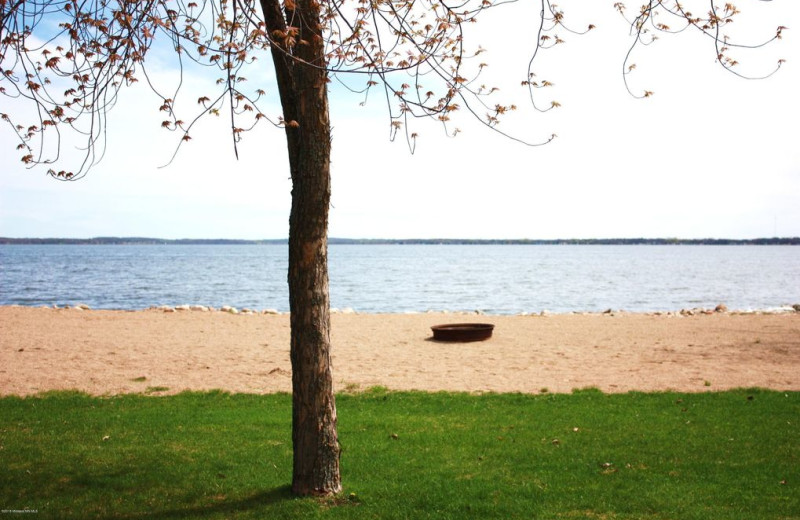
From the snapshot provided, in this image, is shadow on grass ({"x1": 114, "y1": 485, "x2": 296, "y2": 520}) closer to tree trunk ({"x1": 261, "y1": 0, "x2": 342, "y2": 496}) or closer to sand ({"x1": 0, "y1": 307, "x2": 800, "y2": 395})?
tree trunk ({"x1": 261, "y1": 0, "x2": 342, "y2": 496})

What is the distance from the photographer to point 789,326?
2062cm

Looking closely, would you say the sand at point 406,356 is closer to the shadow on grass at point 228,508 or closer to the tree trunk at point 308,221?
the shadow on grass at point 228,508

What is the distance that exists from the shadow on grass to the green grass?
2 cm

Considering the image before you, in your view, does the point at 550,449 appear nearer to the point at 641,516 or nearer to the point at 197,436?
the point at 641,516

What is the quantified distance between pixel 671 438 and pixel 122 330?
672 inches

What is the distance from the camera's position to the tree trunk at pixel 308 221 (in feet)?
17.7

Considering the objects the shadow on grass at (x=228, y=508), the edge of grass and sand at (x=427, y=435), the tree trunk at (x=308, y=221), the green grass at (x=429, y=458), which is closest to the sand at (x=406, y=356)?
the edge of grass and sand at (x=427, y=435)

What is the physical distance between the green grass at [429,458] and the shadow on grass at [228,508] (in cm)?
2

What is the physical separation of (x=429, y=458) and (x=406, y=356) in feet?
27.8

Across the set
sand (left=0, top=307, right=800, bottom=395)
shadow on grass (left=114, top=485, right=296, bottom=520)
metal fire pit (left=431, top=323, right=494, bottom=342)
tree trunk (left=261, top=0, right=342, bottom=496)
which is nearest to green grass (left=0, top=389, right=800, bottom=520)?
shadow on grass (left=114, top=485, right=296, bottom=520)

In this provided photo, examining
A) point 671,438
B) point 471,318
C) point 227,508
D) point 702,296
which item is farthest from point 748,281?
point 227,508

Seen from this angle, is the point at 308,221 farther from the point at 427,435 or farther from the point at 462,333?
the point at 462,333

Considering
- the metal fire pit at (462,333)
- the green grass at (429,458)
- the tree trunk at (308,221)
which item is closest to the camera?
the tree trunk at (308,221)

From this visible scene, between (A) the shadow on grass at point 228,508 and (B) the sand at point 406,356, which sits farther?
(B) the sand at point 406,356
